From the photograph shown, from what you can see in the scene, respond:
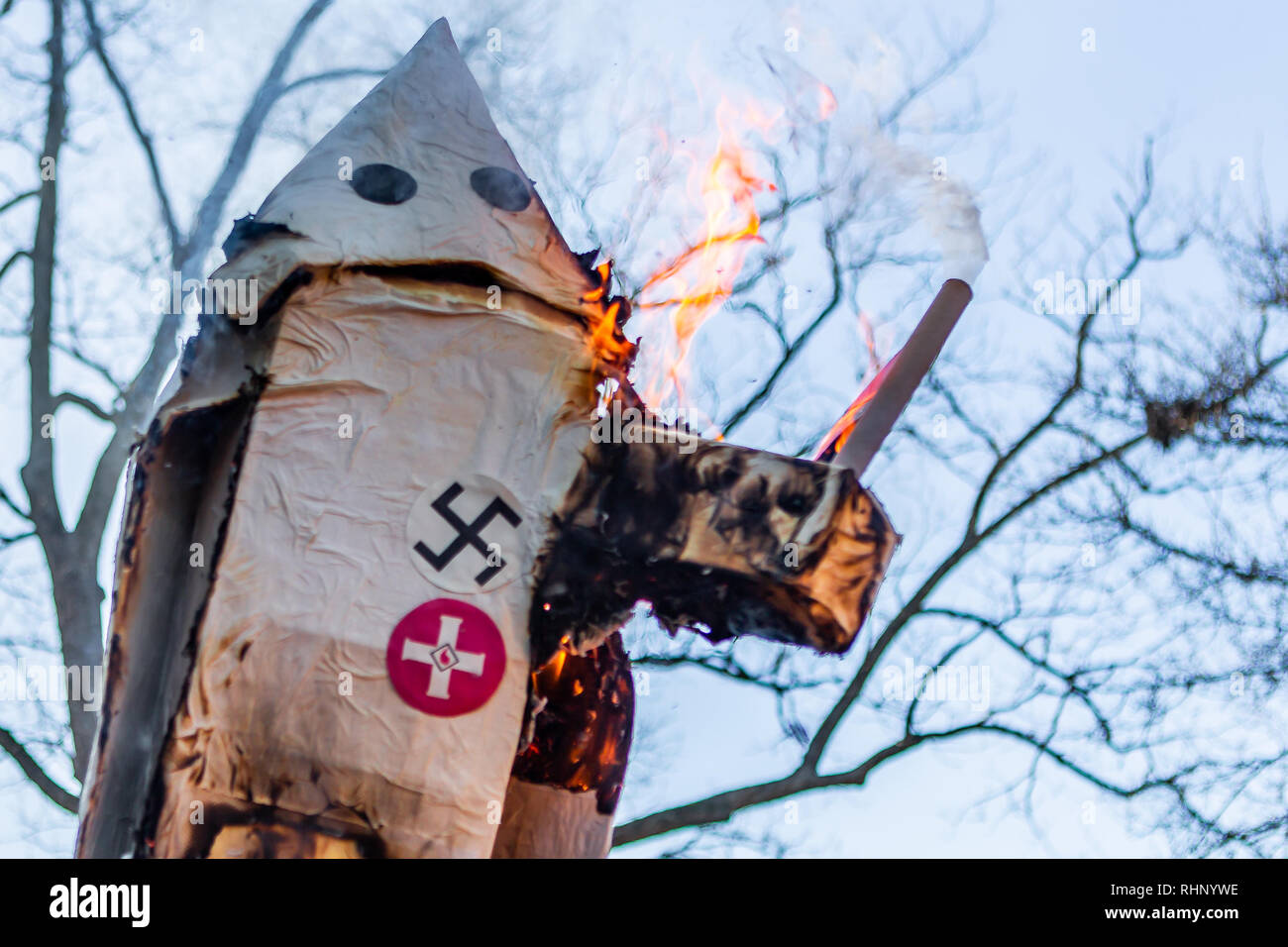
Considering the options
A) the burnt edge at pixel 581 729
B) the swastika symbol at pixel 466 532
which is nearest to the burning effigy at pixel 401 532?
the swastika symbol at pixel 466 532

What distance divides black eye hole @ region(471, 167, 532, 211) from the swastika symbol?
36.0 inches

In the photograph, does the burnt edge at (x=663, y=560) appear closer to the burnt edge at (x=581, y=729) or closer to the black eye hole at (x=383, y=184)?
the burnt edge at (x=581, y=729)

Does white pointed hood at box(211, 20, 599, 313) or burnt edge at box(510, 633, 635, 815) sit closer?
white pointed hood at box(211, 20, 599, 313)

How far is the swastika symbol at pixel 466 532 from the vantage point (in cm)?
407

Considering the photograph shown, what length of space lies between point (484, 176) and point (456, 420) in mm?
825

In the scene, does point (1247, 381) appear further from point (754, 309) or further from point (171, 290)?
point (171, 290)

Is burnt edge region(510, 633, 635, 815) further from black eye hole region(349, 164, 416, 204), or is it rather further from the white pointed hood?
black eye hole region(349, 164, 416, 204)

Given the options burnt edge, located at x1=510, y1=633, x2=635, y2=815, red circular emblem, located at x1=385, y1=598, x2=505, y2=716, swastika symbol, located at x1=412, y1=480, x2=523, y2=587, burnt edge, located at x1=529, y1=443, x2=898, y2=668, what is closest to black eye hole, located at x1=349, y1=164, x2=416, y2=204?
swastika symbol, located at x1=412, y1=480, x2=523, y2=587

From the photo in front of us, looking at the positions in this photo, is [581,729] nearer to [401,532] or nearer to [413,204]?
[401,532]

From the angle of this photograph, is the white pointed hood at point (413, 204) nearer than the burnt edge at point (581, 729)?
Yes

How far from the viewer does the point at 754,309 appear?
369 inches

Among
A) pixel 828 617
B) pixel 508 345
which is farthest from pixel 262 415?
pixel 828 617

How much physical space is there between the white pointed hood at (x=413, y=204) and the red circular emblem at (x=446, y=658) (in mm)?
982

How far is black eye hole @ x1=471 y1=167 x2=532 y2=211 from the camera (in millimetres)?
4539
